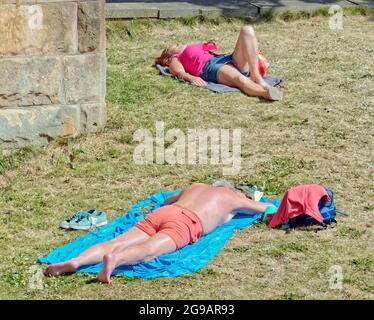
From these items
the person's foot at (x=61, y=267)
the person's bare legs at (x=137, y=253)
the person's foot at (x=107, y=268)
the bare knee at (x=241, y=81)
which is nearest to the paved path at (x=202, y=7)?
the bare knee at (x=241, y=81)

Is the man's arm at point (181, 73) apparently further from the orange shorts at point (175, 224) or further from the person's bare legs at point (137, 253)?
the person's bare legs at point (137, 253)

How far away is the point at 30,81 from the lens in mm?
8367

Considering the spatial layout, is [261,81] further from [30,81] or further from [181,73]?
[30,81]

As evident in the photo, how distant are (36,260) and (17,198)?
3.73 feet

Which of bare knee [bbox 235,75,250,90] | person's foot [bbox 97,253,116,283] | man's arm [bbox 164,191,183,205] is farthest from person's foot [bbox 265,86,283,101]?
person's foot [bbox 97,253,116,283]

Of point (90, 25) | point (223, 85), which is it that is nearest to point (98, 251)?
point (90, 25)

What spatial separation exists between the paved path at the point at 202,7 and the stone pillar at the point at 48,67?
11.2 ft

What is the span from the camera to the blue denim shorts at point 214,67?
10.1m

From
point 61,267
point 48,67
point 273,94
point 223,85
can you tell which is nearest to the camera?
point 61,267

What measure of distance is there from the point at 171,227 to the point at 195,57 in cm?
404

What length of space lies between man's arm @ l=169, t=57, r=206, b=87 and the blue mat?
278 centimetres

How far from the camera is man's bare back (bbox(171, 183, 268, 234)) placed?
6.88 metres

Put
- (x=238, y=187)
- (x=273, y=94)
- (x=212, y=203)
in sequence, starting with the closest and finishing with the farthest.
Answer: (x=212, y=203) → (x=238, y=187) → (x=273, y=94)

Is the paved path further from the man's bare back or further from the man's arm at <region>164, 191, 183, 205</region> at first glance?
the man's bare back
